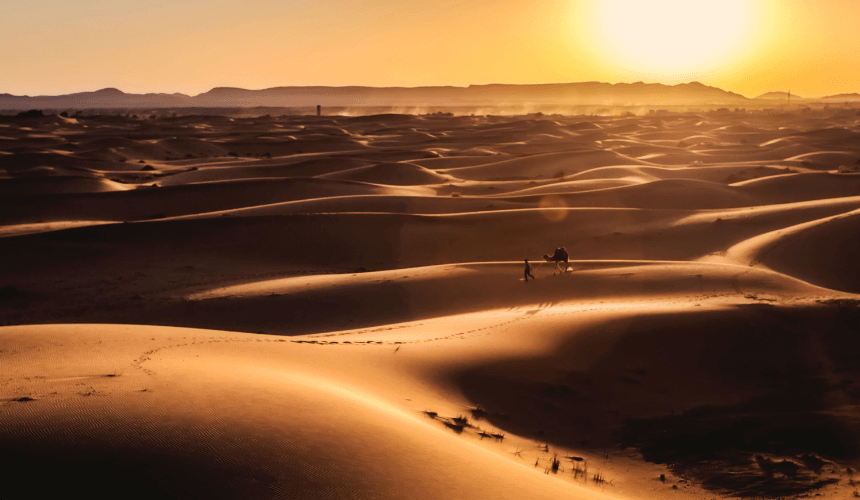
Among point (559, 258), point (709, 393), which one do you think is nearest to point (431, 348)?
point (709, 393)

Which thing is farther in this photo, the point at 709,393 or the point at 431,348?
the point at 431,348

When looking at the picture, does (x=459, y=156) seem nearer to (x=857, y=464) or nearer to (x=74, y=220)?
(x=74, y=220)

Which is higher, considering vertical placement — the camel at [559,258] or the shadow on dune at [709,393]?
the camel at [559,258]

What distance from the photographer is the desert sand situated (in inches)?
158

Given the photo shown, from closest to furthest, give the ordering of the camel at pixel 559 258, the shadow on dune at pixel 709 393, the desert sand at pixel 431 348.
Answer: the desert sand at pixel 431 348, the shadow on dune at pixel 709 393, the camel at pixel 559 258

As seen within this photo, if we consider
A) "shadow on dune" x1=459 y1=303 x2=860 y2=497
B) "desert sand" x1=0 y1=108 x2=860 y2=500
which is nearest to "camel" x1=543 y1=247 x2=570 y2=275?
"desert sand" x1=0 y1=108 x2=860 y2=500

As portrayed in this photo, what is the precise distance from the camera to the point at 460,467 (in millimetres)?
4332

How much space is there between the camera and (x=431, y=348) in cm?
768

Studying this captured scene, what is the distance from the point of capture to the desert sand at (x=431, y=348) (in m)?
4.02

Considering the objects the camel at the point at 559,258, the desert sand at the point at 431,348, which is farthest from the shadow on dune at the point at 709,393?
the camel at the point at 559,258

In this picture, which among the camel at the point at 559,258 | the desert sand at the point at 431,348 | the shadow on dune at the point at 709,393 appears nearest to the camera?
the desert sand at the point at 431,348

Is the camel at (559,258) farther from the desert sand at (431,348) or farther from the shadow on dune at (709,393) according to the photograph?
the shadow on dune at (709,393)

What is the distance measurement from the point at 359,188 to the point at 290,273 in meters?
11.9

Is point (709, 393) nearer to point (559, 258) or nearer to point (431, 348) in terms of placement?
point (431, 348)
